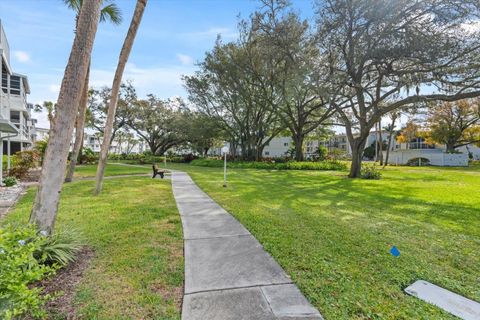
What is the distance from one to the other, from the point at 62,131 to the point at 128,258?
1876mm

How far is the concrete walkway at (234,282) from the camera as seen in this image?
2242 millimetres

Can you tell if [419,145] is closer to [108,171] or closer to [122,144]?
[108,171]

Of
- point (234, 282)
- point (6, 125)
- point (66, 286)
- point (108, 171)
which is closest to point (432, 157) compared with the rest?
point (108, 171)

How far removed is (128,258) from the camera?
3.32 m

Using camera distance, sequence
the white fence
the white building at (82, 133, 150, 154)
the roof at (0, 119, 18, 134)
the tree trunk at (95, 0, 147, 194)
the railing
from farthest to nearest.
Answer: the white building at (82, 133, 150, 154) → the railing → the white fence → the roof at (0, 119, 18, 134) → the tree trunk at (95, 0, 147, 194)

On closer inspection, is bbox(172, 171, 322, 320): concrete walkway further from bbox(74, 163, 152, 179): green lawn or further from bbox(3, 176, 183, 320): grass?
bbox(74, 163, 152, 179): green lawn

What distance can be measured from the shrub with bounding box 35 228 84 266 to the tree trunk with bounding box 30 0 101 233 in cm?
17

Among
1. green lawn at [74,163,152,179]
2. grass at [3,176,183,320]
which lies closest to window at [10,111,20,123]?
green lawn at [74,163,152,179]

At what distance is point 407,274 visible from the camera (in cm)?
297

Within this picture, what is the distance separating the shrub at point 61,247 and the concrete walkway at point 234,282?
1480 mm

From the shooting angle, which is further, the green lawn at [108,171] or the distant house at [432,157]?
the distant house at [432,157]

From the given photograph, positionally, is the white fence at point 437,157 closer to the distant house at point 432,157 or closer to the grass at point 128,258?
the distant house at point 432,157

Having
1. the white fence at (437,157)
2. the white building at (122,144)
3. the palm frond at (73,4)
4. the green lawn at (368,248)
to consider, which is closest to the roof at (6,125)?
the palm frond at (73,4)

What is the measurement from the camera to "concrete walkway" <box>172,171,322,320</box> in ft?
7.36
